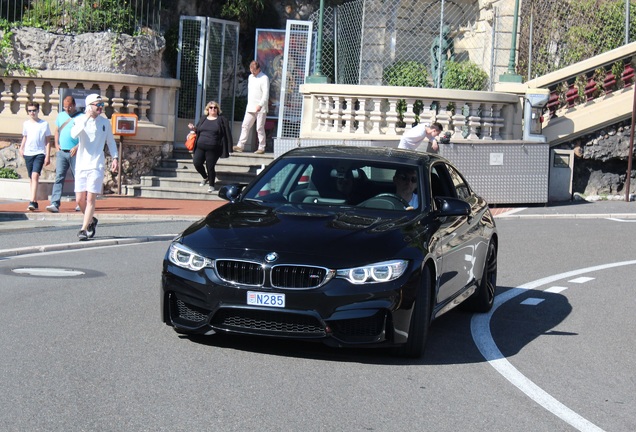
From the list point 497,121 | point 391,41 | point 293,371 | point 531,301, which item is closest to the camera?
point 293,371

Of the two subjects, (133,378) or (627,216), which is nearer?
(133,378)

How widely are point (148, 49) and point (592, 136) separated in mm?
9297

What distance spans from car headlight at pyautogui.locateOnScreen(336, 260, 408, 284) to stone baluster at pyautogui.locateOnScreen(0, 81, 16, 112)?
16.4 meters

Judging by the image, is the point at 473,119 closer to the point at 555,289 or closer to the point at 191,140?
the point at 191,140

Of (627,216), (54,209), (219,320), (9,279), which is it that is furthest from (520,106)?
(219,320)

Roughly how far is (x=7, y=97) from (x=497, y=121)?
974 centimetres

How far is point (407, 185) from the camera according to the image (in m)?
9.41

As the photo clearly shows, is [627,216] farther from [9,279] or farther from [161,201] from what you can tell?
[9,279]

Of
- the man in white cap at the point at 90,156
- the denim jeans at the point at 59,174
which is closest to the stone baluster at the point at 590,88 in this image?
the denim jeans at the point at 59,174

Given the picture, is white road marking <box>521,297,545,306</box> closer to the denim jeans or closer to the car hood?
the car hood

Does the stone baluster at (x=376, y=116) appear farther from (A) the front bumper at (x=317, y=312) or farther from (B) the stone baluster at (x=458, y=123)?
(A) the front bumper at (x=317, y=312)

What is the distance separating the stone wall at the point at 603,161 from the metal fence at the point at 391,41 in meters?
3.29

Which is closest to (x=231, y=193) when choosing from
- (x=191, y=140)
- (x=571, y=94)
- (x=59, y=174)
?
(x=59, y=174)

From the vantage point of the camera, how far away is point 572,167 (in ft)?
75.0
